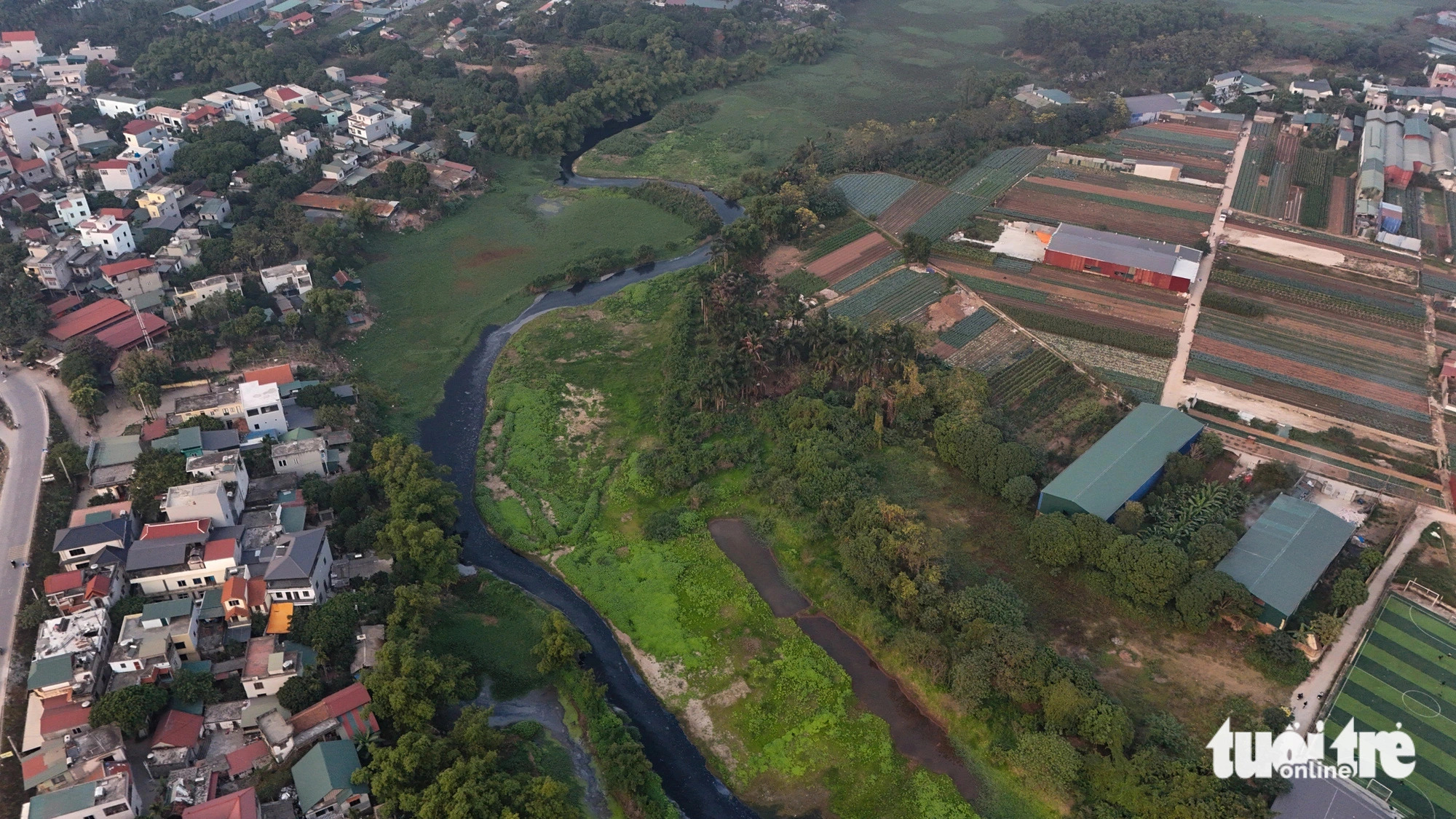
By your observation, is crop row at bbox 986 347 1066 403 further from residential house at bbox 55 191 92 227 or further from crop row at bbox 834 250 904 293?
residential house at bbox 55 191 92 227

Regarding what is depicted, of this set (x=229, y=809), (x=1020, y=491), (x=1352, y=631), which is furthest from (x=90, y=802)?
(x=1352, y=631)

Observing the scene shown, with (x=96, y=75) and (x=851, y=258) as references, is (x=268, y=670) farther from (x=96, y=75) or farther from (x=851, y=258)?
(x=96, y=75)

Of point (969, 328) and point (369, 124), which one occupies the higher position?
point (969, 328)

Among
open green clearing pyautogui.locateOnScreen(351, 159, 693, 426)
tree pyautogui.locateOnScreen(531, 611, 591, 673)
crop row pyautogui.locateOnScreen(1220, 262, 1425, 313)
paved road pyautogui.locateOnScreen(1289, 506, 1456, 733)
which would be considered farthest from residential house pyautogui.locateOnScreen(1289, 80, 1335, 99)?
tree pyautogui.locateOnScreen(531, 611, 591, 673)

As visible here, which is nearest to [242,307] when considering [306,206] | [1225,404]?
[306,206]

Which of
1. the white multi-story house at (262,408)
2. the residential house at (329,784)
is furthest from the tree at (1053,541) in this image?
the white multi-story house at (262,408)

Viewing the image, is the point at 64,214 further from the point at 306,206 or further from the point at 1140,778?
the point at 1140,778
